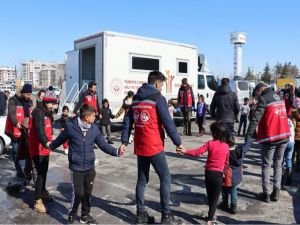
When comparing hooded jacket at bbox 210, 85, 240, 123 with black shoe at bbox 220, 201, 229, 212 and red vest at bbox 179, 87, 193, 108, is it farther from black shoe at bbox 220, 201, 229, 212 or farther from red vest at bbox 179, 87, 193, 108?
red vest at bbox 179, 87, 193, 108

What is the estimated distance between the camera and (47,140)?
5438 millimetres

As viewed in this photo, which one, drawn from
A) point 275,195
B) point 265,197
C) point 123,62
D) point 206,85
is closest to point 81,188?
point 265,197

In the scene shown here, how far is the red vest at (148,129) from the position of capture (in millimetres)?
4871

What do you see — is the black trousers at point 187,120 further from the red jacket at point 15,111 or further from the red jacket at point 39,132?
the red jacket at point 39,132

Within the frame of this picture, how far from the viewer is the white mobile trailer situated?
13203mm

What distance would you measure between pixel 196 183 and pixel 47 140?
2.98 metres

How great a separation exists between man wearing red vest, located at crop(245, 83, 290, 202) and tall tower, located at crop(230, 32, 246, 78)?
7876cm

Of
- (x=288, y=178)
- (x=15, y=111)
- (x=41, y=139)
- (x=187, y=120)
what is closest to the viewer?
(x=41, y=139)

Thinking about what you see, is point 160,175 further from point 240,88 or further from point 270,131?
point 240,88

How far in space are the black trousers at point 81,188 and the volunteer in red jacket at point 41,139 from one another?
0.76 metres

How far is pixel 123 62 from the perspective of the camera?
13.6 m

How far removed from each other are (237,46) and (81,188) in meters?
83.8

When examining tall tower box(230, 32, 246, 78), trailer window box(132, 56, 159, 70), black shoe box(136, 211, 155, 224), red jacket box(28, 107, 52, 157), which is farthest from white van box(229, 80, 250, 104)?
tall tower box(230, 32, 246, 78)

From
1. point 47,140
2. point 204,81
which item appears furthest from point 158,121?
point 204,81
